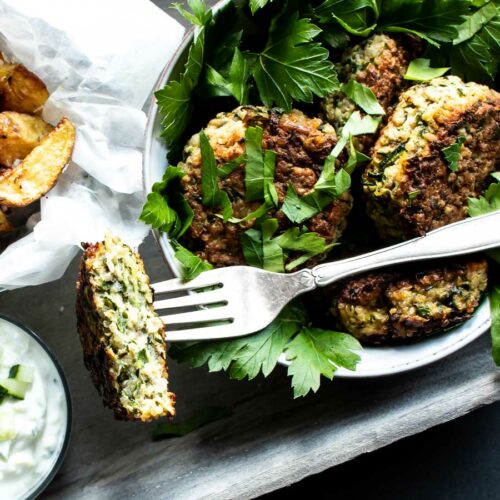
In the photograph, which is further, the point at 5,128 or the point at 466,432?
the point at 466,432

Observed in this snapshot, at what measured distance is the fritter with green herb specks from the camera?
5.46 ft

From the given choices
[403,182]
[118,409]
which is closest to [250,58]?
[403,182]

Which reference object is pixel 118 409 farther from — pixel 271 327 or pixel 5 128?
pixel 5 128

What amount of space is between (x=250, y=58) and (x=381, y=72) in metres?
0.31

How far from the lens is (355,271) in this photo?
1740 millimetres

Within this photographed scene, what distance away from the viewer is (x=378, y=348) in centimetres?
181

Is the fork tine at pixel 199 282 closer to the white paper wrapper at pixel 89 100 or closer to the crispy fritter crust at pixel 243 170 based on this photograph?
the crispy fritter crust at pixel 243 170

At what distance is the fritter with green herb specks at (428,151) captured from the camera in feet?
5.46

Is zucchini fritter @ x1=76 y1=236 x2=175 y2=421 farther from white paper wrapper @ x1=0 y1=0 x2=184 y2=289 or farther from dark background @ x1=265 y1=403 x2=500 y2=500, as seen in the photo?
dark background @ x1=265 y1=403 x2=500 y2=500

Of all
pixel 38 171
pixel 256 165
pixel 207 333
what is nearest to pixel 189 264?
pixel 207 333

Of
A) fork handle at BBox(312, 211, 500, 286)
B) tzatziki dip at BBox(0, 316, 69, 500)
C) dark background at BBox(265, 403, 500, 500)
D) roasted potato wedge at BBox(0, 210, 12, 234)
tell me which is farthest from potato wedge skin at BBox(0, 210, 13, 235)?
dark background at BBox(265, 403, 500, 500)

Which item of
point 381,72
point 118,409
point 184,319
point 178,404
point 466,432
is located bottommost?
point 466,432

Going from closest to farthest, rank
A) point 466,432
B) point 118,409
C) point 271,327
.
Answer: point 118,409 < point 271,327 < point 466,432

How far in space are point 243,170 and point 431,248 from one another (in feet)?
1.52
